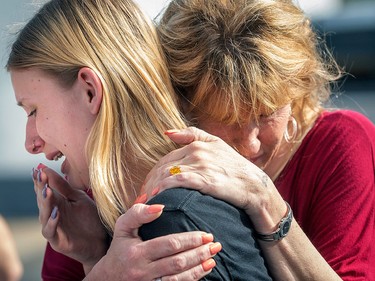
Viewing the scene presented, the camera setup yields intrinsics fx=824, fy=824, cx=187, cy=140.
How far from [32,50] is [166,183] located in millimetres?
642

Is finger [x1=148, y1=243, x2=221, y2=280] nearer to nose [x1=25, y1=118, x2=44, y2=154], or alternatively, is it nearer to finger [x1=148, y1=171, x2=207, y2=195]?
finger [x1=148, y1=171, x2=207, y2=195]

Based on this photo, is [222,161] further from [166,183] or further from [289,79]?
[289,79]

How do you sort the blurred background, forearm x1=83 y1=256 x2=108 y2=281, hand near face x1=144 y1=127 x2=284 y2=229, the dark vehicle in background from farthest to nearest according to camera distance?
the dark vehicle in background < the blurred background < forearm x1=83 y1=256 x2=108 y2=281 < hand near face x1=144 y1=127 x2=284 y2=229

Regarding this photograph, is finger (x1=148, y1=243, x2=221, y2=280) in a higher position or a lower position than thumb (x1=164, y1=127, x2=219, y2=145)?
lower

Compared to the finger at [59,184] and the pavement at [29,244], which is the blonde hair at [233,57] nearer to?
the finger at [59,184]

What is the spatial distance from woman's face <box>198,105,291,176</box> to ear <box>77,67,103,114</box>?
1.19 ft

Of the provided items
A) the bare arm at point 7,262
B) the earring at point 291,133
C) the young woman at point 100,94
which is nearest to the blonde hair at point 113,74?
the young woman at point 100,94

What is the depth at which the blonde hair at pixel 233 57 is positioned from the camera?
247 cm

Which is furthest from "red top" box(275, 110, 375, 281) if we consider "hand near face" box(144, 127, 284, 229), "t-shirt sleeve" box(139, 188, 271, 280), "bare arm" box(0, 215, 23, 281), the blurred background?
the blurred background

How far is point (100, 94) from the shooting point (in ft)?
7.68

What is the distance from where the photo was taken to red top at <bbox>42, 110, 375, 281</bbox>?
2.56 meters

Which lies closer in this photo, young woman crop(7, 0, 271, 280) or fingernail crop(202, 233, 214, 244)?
fingernail crop(202, 233, 214, 244)

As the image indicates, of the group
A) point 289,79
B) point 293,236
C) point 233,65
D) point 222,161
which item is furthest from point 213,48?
point 293,236

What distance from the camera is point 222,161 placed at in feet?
7.32
